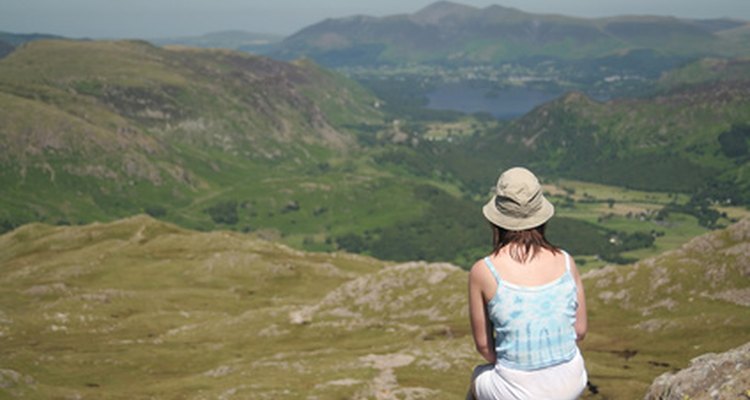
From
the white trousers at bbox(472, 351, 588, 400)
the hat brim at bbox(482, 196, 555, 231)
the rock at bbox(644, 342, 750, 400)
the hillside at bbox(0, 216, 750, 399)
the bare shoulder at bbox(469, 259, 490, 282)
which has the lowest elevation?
the hillside at bbox(0, 216, 750, 399)

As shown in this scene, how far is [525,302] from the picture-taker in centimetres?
1316

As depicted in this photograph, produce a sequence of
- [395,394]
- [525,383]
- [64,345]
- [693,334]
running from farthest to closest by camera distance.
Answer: [64,345] → [693,334] → [395,394] → [525,383]

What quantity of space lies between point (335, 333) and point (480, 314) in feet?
367

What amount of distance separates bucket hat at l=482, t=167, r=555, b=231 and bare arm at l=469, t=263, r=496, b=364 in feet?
4.11

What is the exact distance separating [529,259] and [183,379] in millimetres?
84171

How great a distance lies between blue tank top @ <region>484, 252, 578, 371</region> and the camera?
43.1 feet

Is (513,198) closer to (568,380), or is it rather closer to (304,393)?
(568,380)

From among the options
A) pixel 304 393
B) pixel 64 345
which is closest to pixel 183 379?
pixel 304 393

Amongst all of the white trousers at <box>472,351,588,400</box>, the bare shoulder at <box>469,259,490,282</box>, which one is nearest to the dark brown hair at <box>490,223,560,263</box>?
the bare shoulder at <box>469,259,490,282</box>

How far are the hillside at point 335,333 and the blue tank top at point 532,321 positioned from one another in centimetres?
5918

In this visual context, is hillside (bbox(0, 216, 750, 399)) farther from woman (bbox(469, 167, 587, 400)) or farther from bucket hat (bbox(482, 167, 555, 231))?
bucket hat (bbox(482, 167, 555, 231))

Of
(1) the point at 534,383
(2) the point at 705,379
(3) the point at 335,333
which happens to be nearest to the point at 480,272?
(1) the point at 534,383

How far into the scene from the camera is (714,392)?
70.3 feet

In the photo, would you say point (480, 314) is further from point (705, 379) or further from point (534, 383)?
point (705, 379)
